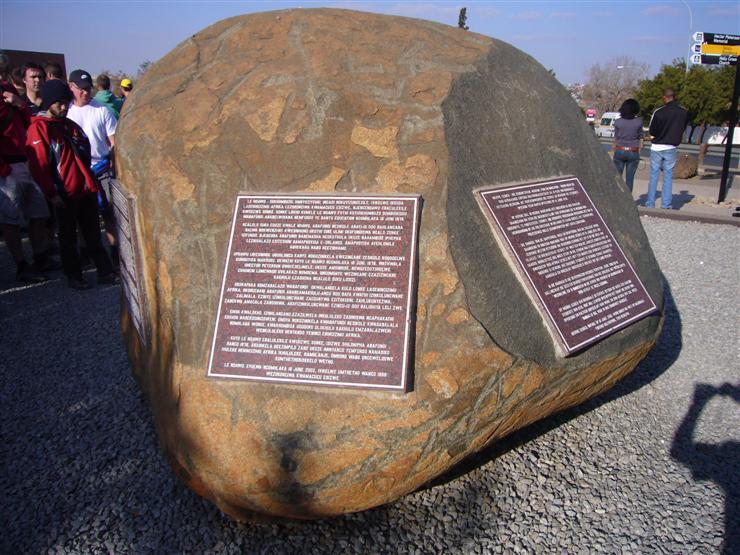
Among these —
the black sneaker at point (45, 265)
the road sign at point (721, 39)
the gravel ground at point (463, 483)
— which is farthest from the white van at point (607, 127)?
the gravel ground at point (463, 483)

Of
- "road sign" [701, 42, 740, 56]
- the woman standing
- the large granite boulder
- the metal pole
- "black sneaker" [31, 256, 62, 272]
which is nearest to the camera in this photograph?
the large granite boulder

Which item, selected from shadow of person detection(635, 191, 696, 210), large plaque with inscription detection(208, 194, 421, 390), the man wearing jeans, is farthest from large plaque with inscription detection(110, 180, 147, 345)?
shadow of person detection(635, 191, 696, 210)

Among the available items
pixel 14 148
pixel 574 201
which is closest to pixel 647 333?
pixel 574 201

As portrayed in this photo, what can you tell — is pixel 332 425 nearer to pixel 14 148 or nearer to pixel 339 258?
pixel 339 258

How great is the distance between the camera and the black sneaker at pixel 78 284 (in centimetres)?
534

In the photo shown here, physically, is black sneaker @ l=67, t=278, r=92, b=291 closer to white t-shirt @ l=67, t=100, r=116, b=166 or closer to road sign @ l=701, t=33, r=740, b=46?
white t-shirt @ l=67, t=100, r=116, b=166

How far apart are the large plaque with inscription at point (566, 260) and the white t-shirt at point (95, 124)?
171 inches

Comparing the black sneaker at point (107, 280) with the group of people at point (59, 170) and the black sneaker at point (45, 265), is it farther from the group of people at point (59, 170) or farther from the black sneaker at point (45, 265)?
the black sneaker at point (45, 265)

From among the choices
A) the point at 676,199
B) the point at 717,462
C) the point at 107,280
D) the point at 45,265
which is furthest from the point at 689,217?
the point at 45,265

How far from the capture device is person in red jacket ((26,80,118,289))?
459cm

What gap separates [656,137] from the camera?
841cm

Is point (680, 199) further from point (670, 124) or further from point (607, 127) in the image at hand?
point (607, 127)

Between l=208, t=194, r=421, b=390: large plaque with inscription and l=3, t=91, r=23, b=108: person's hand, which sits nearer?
l=208, t=194, r=421, b=390: large plaque with inscription

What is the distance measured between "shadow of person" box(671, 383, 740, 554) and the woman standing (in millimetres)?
6158
